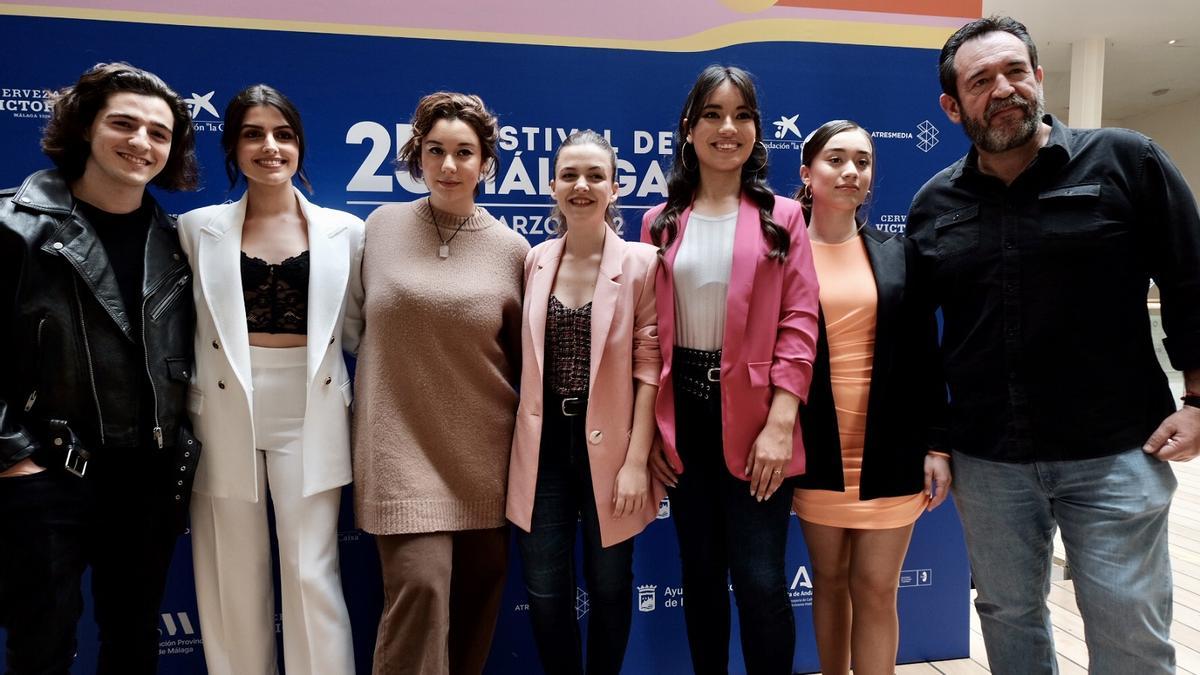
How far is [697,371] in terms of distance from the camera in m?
Answer: 1.93

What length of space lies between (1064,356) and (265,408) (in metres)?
2.19

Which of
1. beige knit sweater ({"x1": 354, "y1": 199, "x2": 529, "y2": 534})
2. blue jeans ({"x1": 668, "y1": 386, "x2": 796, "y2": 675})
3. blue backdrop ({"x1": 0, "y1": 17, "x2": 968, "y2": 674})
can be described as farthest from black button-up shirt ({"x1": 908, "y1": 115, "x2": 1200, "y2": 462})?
beige knit sweater ({"x1": 354, "y1": 199, "x2": 529, "y2": 534})

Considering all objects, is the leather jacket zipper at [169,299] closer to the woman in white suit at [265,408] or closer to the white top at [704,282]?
the woman in white suit at [265,408]

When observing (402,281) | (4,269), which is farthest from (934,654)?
(4,269)

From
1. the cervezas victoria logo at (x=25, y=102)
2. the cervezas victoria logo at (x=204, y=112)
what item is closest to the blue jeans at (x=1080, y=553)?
the cervezas victoria logo at (x=204, y=112)

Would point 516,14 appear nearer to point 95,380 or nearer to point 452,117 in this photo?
point 452,117

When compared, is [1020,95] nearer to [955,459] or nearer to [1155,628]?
[955,459]

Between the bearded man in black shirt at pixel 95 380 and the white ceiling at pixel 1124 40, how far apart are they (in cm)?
779

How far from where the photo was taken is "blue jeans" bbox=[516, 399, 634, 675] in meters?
1.95

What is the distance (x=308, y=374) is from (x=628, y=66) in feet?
5.34

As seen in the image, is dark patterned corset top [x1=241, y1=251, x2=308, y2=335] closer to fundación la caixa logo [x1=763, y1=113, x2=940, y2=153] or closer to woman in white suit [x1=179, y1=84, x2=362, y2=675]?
woman in white suit [x1=179, y1=84, x2=362, y2=675]

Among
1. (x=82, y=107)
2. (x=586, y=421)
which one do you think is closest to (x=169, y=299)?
(x=82, y=107)

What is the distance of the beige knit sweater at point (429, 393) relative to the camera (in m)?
1.92

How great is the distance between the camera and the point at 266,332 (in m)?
1.96
